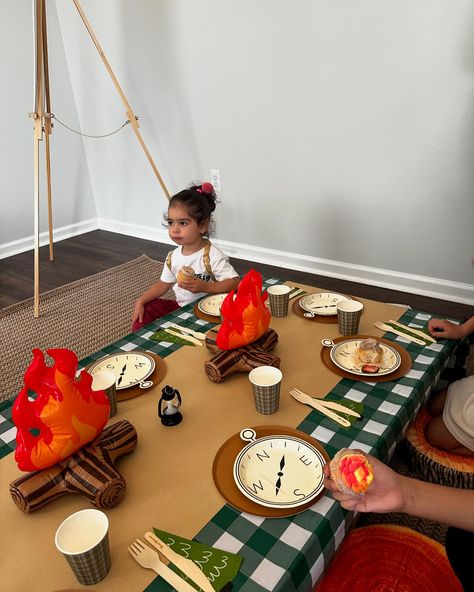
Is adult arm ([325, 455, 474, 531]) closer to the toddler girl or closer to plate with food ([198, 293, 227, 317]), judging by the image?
plate with food ([198, 293, 227, 317])

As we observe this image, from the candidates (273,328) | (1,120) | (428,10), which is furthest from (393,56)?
(1,120)

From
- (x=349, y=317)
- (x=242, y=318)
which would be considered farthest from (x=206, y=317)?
(x=349, y=317)

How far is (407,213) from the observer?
2588 millimetres

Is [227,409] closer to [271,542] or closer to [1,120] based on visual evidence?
[271,542]

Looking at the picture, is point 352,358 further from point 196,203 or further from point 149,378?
point 196,203

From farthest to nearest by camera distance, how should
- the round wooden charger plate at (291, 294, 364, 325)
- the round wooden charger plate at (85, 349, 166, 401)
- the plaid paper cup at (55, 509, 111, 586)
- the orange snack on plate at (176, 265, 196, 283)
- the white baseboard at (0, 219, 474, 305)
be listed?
the white baseboard at (0, 219, 474, 305), the orange snack on plate at (176, 265, 196, 283), the round wooden charger plate at (291, 294, 364, 325), the round wooden charger plate at (85, 349, 166, 401), the plaid paper cup at (55, 509, 111, 586)

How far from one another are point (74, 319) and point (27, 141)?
1.86 m

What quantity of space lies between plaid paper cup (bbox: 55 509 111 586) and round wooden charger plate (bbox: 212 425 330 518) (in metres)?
0.22

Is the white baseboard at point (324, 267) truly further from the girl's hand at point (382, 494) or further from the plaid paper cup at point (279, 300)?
the girl's hand at point (382, 494)

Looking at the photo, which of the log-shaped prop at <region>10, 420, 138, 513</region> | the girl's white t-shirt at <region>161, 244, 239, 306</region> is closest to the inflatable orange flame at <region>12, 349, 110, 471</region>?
the log-shaped prop at <region>10, 420, 138, 513</region>

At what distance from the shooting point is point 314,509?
80 centimetres

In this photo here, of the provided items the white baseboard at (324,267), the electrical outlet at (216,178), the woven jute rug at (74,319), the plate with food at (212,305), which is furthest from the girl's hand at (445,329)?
the electrical outlet at (216,178)

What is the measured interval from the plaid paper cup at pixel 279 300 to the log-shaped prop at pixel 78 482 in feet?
2.35

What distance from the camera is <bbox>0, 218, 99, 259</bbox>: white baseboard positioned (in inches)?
148
